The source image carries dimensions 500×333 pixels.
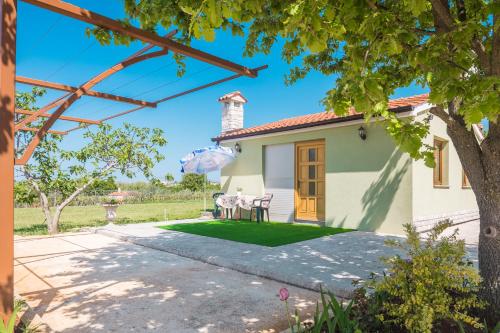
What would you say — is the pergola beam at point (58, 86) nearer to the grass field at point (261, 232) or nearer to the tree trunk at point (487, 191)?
the grass field at point (261, 232)

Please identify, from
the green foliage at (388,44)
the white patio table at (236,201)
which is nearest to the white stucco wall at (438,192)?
the white patio table at (236,201)

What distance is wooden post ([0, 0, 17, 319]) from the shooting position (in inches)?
108

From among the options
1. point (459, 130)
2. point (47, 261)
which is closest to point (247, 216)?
point (47, 261)

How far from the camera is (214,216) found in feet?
41.8

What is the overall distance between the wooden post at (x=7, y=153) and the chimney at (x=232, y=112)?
10986mm

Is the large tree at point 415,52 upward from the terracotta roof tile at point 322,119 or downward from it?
downward

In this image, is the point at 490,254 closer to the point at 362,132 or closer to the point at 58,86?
the point at 58,86

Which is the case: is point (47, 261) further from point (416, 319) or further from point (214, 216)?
point (214, 216)

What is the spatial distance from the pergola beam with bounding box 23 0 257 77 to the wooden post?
311 mm

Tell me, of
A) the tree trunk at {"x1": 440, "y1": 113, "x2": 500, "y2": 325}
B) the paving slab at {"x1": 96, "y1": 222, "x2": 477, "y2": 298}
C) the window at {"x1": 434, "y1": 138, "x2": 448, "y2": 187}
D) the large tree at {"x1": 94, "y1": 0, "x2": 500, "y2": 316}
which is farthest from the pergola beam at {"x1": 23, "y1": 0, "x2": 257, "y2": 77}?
the window at {"x1": 434, "y1": 138, "x2": 448, "y2": 187}

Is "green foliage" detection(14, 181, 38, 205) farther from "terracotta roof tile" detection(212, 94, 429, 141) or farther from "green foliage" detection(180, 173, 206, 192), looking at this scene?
"green foliage" detection(180, 173, 206, 192)

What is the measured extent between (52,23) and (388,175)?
828 cm

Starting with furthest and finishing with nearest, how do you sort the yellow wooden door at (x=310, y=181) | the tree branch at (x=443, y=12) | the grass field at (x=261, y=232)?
the yellow wooden door at (x=310, y=181)
the grass field at (x=261, y=232)
the tree branch at (x=443, y=12)

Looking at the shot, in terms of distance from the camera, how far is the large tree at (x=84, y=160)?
979 cm
